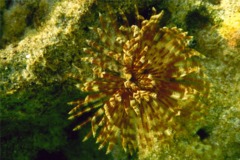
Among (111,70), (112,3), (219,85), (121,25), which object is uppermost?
(112,3)

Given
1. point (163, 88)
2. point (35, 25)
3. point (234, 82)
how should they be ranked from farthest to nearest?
point (35, 25)
point (234, 82)
point (163, 88)

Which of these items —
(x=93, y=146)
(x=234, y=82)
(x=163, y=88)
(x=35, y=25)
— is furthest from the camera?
(x=93, y=146)

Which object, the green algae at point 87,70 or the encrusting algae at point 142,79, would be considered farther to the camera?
the green algae at point 87,70

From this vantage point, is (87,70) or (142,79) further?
(87,70)

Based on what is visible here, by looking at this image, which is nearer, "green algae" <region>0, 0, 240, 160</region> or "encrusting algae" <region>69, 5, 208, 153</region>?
"encrusting algae" <region>69, 5, 208, 153</region>

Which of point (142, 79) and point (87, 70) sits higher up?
point (87, 70)

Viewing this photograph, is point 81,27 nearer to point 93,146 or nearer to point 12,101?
point 12,101

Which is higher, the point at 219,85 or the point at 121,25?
the point at 121,25

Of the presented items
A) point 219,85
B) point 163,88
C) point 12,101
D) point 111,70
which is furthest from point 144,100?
point 12,101
